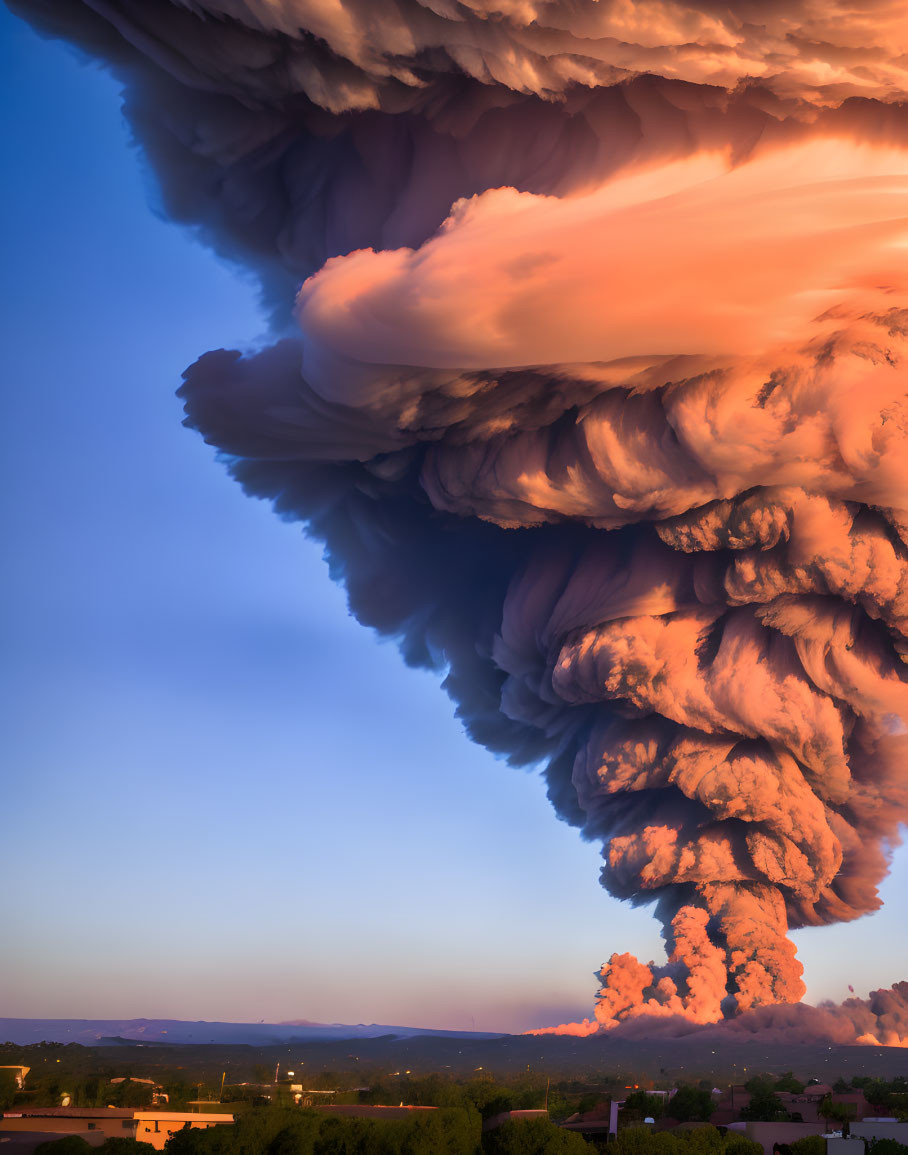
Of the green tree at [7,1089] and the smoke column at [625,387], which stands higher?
the smoke column at [625,387]

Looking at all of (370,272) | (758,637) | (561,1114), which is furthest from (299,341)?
(561,1114)

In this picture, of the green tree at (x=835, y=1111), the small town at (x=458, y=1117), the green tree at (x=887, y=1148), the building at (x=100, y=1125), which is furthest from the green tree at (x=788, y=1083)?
the building at (x=100, y=1125)

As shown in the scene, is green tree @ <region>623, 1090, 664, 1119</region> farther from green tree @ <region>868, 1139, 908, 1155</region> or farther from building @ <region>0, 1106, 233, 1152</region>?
green tree @ <region>868, 1139, 908, 1155</region>

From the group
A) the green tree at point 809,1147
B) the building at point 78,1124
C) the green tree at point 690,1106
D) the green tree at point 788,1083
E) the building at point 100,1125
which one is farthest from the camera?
the green tree at point 788,1083

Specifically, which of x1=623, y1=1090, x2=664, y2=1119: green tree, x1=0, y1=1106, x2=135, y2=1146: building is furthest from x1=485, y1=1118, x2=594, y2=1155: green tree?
x1=623, y1=1090, x2=664, y2=1119: green tree

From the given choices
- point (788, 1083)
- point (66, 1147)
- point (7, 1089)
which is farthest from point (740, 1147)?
point (7, 1089)

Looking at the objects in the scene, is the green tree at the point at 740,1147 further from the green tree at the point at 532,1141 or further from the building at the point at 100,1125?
the building at the point at 100,1125

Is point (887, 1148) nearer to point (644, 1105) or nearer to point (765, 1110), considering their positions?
point (765, 1110)
